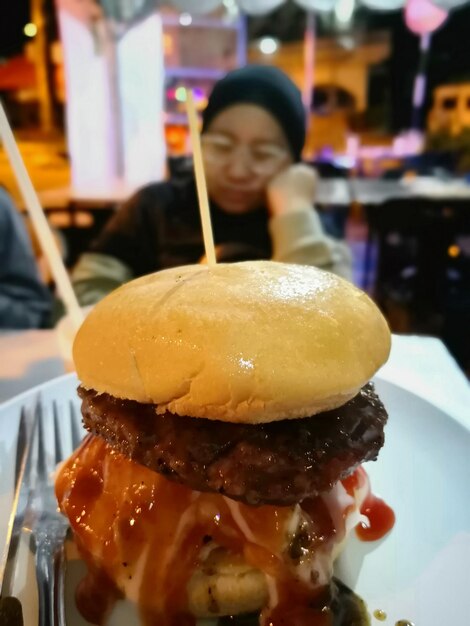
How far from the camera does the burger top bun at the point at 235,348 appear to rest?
3.70 ft

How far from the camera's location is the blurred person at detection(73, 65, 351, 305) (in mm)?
3080

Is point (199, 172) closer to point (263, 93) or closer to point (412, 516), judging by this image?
point (412, 516)

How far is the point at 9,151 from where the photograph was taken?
140 centimetres

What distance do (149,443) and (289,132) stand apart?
7.87ft

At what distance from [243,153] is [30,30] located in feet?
13.0

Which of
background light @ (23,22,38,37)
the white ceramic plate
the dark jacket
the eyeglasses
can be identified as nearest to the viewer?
the white ceramic plate

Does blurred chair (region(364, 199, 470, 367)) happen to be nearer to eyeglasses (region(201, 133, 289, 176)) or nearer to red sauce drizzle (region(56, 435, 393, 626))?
eyeglasses (region(201, 133, 289, 176))

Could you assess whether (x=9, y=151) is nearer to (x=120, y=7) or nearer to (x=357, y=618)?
(x=357, y=618)

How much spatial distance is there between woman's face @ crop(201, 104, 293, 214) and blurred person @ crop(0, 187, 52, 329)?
1.36 m

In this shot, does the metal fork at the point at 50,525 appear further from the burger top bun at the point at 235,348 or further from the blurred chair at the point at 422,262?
the blurred chair at the point at 422,262

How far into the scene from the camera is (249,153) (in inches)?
125

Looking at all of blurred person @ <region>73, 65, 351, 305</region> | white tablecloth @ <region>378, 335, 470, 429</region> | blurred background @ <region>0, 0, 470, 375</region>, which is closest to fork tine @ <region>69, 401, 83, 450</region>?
white tablecloth @ <region>378, 335, 470, 429</region>

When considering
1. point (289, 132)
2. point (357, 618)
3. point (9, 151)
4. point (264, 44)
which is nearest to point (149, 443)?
point (357, 618)

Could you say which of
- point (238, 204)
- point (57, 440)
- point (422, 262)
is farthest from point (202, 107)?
point (57, 440)
